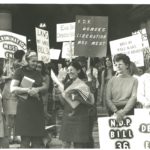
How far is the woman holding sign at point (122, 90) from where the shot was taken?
5.53m

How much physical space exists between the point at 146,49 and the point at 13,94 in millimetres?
1651

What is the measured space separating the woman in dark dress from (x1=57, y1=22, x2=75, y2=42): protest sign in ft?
2.84

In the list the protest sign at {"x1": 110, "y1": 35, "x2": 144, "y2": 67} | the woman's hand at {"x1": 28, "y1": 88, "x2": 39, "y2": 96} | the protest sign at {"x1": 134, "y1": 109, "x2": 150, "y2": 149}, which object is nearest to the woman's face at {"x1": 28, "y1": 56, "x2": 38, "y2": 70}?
the woman's hand at {"x1": 28, "y1": 88, "x2": 39, "y2": 96}

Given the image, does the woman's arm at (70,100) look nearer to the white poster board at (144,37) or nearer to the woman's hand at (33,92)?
the woman's hand at (33,92)

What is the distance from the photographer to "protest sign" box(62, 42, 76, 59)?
6.36 metres

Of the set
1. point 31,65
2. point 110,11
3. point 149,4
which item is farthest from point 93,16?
point 31,65

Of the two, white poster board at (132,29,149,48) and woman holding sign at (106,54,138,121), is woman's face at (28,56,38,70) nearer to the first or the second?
woman holding sign at (106,54,138,121)

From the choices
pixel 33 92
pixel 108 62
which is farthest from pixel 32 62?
pixel 108 62

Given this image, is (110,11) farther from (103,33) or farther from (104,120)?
(104,120)

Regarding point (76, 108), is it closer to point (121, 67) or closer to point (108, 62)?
point (121, 67)

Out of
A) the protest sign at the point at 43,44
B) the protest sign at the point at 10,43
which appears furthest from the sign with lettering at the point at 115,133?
the protest sign at the point at 10,43

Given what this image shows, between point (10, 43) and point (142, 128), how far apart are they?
75.1 inches

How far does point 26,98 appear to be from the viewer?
5.53 m

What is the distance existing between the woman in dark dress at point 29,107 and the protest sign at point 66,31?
87 cm
